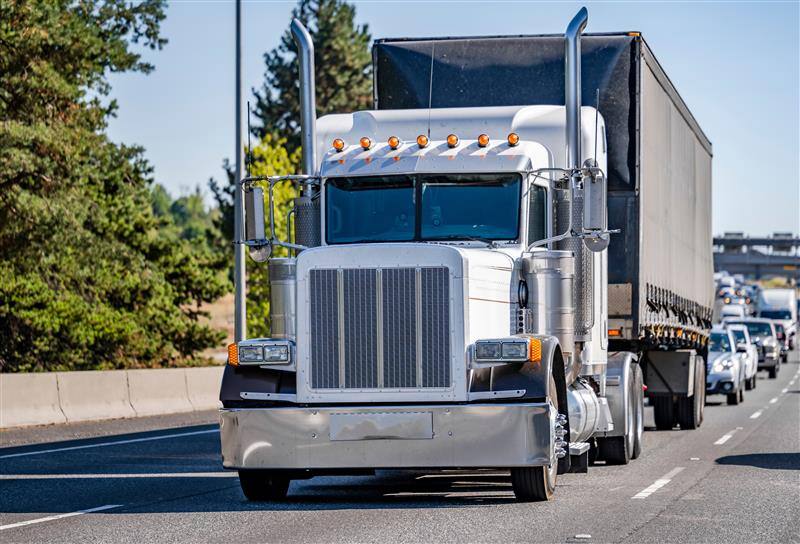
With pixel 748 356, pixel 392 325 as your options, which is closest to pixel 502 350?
pixel 392 325

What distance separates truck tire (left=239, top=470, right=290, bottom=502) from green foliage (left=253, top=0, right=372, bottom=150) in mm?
60680

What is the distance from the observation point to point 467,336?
1212 centimetres

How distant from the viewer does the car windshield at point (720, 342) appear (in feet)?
111

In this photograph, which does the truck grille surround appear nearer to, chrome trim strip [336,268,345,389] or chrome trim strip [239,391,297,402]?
chrome trim strip [336,268,345,389]

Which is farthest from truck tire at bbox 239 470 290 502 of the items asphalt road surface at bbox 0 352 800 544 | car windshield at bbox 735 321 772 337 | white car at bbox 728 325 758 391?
car windshield at bbox 735 321 772 337

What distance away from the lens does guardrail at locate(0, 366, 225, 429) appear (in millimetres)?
24031

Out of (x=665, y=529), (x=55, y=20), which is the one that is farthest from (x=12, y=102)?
(x=665, y=529)

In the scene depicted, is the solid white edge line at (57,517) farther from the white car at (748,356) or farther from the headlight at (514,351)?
the white car at (748,356)

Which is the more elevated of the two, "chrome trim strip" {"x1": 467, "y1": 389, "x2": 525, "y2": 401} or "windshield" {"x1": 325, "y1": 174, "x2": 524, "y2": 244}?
"windshield" {"x1": 325, "y1": 174, "x2": 524, "y2": 244}

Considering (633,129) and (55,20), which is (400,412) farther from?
(55,20)

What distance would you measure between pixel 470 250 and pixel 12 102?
19207mm

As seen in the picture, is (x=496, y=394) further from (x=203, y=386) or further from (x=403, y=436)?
(x=203, y=386)

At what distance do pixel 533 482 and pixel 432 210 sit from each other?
252 cm

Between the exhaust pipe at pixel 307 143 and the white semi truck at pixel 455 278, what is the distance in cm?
2
